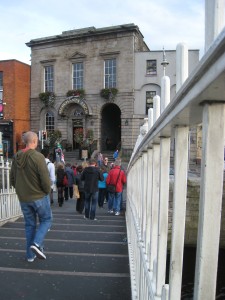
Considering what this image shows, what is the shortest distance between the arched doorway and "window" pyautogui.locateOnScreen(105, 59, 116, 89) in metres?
1.70

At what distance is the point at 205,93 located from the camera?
89 cm

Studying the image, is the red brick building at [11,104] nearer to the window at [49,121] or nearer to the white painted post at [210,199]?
the window at [49,121]

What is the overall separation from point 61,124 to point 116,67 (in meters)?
6.78

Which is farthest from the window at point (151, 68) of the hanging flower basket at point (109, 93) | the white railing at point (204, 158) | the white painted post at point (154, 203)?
the white railing at point (204, 158)

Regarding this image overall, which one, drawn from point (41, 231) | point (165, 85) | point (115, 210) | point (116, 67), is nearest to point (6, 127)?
point (116, 67)

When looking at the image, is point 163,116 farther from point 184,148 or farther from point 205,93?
point 205,93

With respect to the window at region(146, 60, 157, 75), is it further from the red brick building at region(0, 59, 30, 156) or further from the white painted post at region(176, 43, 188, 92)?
the white painted post at region(176, 43, 188, 92)

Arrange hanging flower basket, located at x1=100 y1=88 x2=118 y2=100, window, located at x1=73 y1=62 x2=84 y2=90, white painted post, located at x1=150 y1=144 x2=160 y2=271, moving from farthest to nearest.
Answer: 1. window, located at x1=73 y1=62 x2=84 y2=90
2. hanging flower basket, located at x1=100 y1=88 x2=118 y2=100
3. white painted post, located at x1=150 y1=144 x2=160 y2=271

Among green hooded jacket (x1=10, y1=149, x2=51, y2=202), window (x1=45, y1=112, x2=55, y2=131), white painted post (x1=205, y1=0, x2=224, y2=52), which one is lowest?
green hooded jacket (x1=10, y1=149, x2=51, y2=202)

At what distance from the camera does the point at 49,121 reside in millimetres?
30438

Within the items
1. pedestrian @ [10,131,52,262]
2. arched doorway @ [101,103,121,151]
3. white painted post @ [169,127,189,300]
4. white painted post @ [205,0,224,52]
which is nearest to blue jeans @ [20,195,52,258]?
pedestrian @ [10,131,52,262]

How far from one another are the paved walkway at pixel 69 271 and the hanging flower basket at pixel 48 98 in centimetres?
2451

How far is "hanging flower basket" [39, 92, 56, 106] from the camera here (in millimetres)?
29594

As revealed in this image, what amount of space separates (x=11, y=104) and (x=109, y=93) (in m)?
8.30
